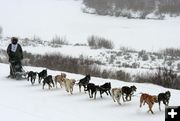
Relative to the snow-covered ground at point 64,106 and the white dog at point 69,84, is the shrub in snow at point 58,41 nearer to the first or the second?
the snow-covered ground at point 64,106

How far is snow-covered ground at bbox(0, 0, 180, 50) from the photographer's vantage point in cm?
3500

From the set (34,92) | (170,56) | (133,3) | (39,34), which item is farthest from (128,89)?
(133,3)

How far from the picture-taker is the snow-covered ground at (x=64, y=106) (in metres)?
10.4

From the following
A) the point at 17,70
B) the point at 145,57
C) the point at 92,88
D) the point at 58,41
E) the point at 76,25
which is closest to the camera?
the point at 92,88

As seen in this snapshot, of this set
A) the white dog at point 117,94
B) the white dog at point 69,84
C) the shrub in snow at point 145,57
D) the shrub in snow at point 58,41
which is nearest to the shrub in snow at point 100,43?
the shrub in snow at point 58,41

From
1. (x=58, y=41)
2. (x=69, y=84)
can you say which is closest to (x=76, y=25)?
(x=58, y=41)

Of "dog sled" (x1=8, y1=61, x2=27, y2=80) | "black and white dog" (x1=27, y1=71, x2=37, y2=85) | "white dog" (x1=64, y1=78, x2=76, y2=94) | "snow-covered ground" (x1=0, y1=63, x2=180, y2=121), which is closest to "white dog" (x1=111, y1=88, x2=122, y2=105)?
"snow-covered ground" (x1=0, y1=63, x2=180, y2=121)

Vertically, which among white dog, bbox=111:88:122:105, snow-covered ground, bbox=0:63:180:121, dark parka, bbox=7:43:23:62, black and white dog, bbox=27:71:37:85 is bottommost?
snow-covered ground, bbox=0:63:180:121

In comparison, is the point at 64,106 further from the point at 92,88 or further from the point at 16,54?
the point at 16,54

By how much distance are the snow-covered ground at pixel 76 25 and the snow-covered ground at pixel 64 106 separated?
18.6 meters

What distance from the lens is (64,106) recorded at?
1170 cm

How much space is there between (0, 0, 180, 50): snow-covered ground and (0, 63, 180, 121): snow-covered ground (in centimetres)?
1864

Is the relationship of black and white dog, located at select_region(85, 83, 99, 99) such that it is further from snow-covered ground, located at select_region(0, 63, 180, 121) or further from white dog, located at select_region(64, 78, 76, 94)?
white dog, located at select_region(64, 78, 76, 94)

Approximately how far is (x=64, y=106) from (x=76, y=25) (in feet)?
101
